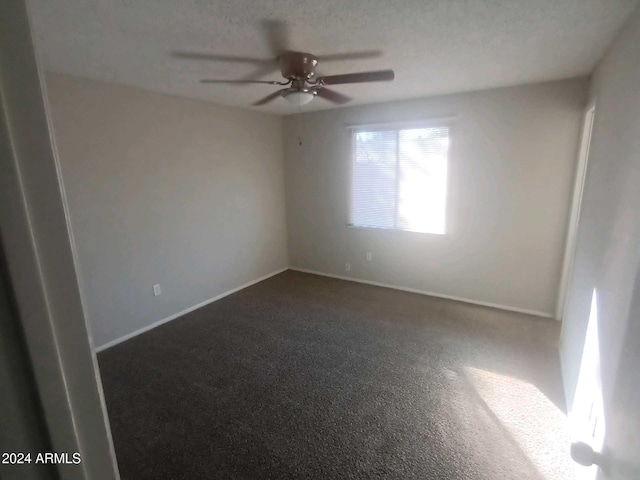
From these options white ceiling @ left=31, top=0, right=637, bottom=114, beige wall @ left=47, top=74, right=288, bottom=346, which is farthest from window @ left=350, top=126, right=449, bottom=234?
beige wall @ left=47, top=74, right=288, bottom=346

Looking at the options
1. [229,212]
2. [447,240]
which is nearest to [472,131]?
[447,240]

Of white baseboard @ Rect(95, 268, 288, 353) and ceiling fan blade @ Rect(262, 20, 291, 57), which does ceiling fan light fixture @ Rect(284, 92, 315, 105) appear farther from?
white baseboard @ Rect(95, 268, 288, 353)

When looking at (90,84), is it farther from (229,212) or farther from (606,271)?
(606,271)

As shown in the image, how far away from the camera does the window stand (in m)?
3.71

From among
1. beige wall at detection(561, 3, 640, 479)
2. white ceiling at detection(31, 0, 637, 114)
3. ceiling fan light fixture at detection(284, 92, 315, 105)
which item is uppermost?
white ceiling at detection(31, 0, 637, 114)

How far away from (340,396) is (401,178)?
8.96 ft

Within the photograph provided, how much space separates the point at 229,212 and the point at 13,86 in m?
3.92

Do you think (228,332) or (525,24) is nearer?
(525,24)

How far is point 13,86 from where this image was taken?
31 centimetres

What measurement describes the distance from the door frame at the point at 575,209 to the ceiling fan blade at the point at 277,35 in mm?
2573

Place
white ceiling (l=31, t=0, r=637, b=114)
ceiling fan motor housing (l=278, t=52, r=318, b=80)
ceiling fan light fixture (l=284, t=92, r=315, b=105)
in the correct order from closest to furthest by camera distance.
A: 1. white ceiling (l=31, t=0, r=637, b=114)
2. ceiling fan motor housing (l=278, t=52, r=318, b=80)
3. ceiling fan light fixture (l=284, t=92, r=315, b=105)

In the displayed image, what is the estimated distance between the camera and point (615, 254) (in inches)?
58.1

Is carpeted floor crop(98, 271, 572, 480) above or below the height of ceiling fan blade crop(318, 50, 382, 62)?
below

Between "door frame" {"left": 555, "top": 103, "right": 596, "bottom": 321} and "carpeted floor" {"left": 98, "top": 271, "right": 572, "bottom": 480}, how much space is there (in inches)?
14.5
